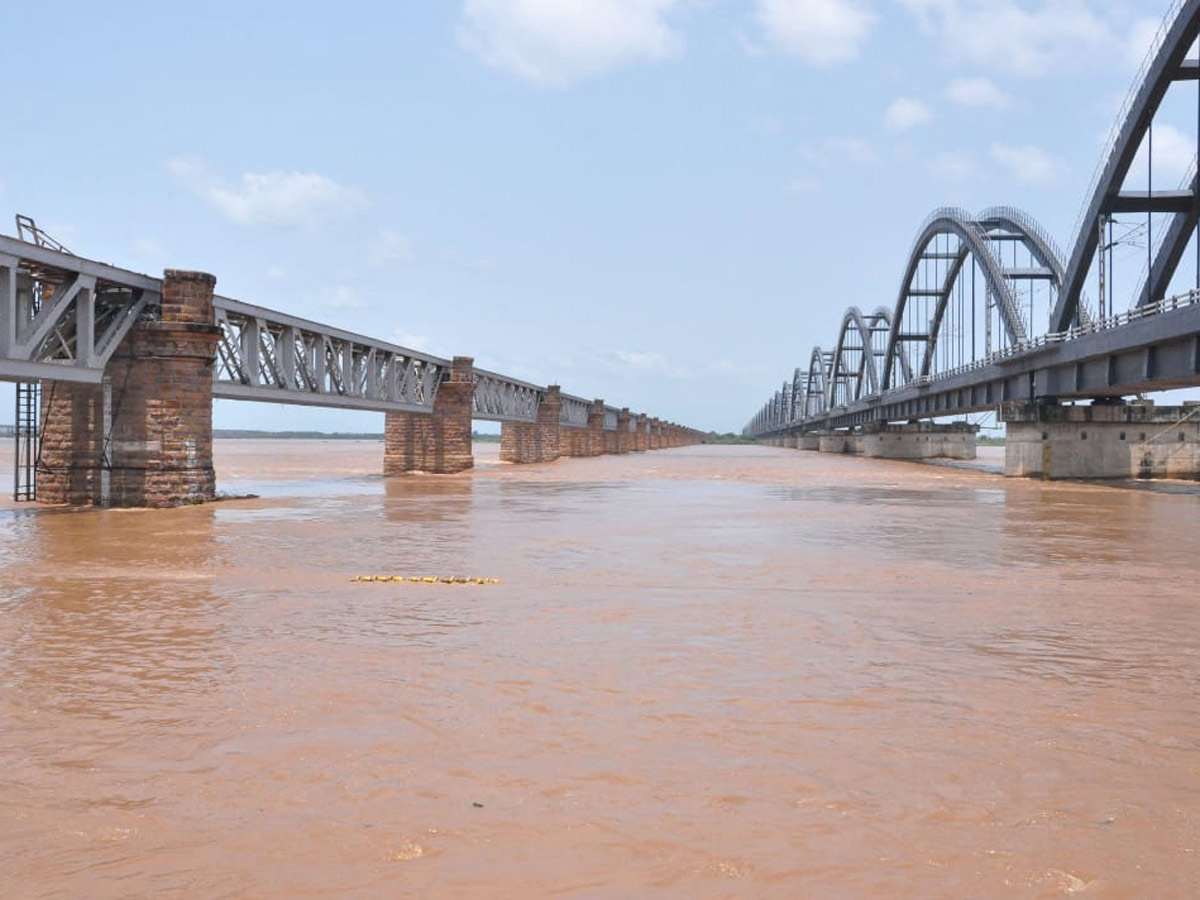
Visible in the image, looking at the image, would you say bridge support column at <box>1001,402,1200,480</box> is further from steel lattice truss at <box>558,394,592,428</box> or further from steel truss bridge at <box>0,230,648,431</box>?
steel lattice truss at <box>558,394,592,428</box>

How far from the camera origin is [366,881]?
12.3 ft

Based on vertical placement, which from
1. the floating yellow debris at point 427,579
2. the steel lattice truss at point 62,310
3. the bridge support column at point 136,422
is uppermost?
the steel lattice truss at point 62,310

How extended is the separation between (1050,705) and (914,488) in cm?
3083

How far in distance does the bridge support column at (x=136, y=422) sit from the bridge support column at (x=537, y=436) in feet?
139

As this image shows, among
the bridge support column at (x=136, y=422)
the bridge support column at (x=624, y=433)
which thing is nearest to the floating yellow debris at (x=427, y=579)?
the bridge support column at (x=136, y=422)

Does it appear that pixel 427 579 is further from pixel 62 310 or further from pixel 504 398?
pixel 504 398

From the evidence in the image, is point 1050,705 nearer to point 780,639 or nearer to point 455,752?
point 780,639

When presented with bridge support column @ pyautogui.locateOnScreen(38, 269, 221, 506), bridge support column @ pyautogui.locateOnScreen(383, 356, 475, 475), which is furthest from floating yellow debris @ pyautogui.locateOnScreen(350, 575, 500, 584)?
bridge support column @ pyautogui.locateOnScreen(383, 356, 475, 475)

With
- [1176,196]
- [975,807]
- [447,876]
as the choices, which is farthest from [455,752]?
[1176,196]

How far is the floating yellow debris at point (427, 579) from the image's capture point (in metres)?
11.2

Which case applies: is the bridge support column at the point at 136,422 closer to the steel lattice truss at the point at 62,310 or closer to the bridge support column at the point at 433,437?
the steel lattice truss at the point at 62,310

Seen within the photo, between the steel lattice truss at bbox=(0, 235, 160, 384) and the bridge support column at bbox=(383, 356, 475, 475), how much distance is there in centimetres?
2292

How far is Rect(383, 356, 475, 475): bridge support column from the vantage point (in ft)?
149

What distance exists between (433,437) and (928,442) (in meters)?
61.7
